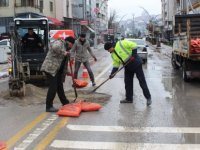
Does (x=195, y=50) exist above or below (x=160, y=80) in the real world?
above

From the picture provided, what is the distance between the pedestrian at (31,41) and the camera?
51.8ft

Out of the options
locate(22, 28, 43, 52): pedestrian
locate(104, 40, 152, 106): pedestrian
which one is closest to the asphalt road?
locate(104, 40, 152, 106): pedestrian

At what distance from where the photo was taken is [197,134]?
788 cm

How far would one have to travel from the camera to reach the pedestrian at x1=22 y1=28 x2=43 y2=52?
15773 mm

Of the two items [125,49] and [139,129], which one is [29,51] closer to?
[125,49]

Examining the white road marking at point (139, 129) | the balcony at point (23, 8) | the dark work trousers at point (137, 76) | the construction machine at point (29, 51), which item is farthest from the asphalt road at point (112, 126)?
the balcony at point (23, 8)

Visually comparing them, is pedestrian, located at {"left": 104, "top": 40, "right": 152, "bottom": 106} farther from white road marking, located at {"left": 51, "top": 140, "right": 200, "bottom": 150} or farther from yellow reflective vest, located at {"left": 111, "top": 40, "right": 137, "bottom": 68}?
white road marking, located at {"left": 51, "top": 140, "right": 200, "bottom": 150}

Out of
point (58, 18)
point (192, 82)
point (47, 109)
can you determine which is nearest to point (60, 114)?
point (47, 109)

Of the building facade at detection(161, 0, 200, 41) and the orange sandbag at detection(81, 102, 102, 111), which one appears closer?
the orange sandbag at detection(81, 102, 102, 111)

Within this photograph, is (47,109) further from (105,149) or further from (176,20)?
(176,20)

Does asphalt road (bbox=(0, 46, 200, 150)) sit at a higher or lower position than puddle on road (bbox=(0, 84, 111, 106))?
lower

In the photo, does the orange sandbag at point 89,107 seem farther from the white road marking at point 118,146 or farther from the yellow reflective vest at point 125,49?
the white road marking at point 118,146

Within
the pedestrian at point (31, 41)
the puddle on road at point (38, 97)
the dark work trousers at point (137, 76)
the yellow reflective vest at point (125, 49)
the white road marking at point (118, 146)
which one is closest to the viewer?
the white road marking at point (118, 146)

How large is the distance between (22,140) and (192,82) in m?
9.61
